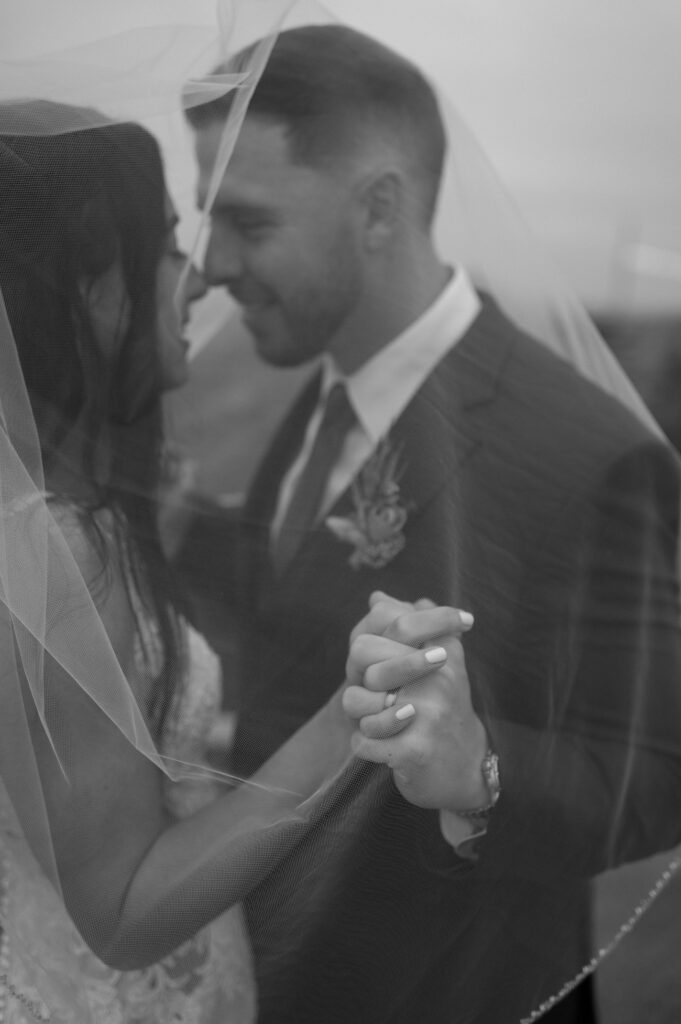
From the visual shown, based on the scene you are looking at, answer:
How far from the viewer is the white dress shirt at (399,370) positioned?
1484 mm

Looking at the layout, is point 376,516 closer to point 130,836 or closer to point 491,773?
point 491,773

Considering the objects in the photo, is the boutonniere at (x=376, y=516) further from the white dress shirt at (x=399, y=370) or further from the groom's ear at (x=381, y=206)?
the groom's ear at (x=381, y=206)

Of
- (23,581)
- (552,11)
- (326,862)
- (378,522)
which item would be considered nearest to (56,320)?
(23,581)

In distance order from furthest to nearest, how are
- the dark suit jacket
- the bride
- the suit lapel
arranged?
the suit lapel → the dark suit jacket → the bride

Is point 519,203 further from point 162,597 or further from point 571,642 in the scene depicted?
point 162,597

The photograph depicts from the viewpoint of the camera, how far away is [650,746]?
1.55 meters

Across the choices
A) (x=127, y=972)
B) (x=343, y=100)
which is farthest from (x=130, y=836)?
(x=343, y=100)

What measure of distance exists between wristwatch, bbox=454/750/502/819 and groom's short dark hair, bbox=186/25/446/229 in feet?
2.37

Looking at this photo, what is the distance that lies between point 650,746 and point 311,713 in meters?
0.51

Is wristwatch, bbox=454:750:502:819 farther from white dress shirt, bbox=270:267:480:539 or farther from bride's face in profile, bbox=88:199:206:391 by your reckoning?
bride's face in profile, bbox=88:199:206:391

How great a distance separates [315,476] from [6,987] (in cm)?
75

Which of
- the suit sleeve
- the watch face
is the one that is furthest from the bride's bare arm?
the suit sleeve

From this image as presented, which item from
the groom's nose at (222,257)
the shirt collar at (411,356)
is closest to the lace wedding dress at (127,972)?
the shirt collar at (411,356)

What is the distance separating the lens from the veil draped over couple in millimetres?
1211
